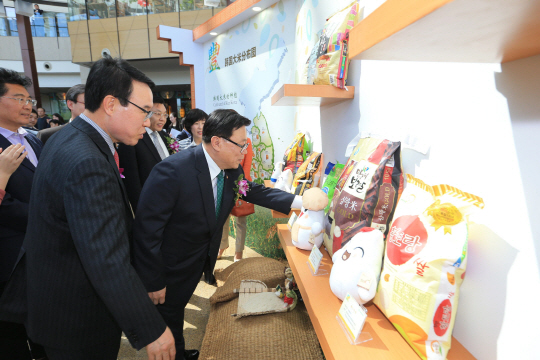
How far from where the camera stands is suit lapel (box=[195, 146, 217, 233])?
1.38 metres

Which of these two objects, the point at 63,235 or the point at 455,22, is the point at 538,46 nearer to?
the point at 455,22

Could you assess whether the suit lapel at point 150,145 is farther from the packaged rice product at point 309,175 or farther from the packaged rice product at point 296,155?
the packaged rice product at point 309,175

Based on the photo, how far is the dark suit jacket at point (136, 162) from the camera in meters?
2.13

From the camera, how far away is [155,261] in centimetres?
130

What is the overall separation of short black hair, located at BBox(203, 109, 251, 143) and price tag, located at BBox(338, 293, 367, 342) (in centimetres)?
91

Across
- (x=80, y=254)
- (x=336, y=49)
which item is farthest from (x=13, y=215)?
(x=336, y=49)

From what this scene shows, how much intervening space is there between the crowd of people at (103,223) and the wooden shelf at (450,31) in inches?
31.4

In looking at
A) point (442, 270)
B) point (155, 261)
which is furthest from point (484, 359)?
point (155, 261)

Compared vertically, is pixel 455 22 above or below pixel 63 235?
above

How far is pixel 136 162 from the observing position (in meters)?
2.18

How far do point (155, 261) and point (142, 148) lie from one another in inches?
46.6

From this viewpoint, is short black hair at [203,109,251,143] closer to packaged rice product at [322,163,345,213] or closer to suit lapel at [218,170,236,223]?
suit lapel at [218,170,236,223]

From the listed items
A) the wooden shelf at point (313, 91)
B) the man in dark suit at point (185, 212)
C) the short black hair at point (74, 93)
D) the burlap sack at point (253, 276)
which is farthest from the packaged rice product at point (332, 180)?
the short black hair at point (74, 93)

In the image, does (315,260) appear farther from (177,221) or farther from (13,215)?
(13,215)
